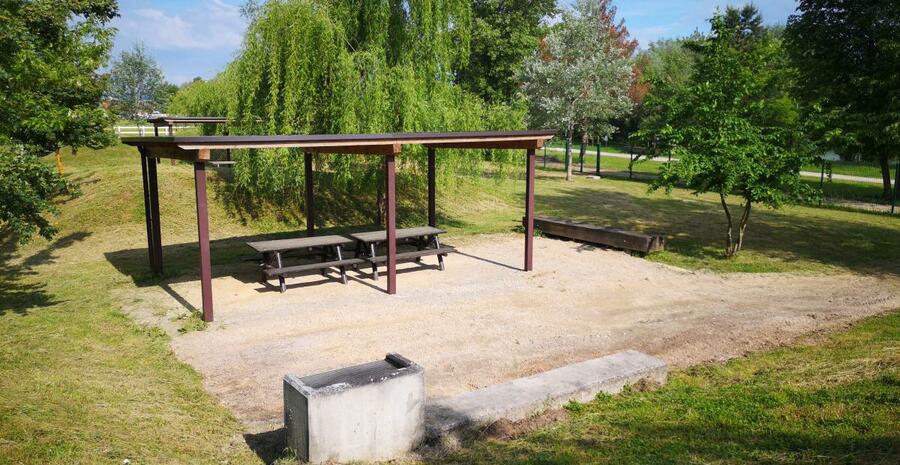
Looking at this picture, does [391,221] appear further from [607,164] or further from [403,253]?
[607,164]

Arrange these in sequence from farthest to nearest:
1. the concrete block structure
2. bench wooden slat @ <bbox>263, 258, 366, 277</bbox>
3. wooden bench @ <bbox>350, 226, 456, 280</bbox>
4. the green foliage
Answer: wooden bench @ <bbox>350, 226, 456, 280</bbox>
bench wooden slat @ <bbox>263, 258, 366, 277</bbox>
the green foliage
the concrete block structure

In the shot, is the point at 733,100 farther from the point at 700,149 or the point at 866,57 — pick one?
the point at 866,57

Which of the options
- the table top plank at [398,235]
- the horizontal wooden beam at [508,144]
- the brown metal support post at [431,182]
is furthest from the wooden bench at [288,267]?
the brown metal support post at [431,182]

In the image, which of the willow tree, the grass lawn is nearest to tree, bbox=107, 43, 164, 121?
the grass lawn

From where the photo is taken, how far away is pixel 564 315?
8.57 metres

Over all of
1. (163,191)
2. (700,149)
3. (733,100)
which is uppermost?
(733,100)

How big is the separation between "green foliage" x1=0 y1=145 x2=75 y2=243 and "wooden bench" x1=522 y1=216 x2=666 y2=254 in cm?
1006

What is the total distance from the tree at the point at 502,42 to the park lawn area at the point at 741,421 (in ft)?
Answer: 85.1

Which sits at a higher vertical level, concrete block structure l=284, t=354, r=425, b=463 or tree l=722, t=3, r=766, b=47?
tree l=722, t=3, r=766, b=47

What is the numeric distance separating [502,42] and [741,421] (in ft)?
93.9

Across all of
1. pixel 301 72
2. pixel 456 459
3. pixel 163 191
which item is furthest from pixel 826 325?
pixel 163 191

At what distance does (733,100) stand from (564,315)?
6.48 meters

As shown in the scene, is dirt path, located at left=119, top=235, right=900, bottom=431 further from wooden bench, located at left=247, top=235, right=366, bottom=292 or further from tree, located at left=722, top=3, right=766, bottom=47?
tree, located at left=722, top=3, right=766, bottom=47

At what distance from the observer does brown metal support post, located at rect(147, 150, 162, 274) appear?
1021 centimetres
